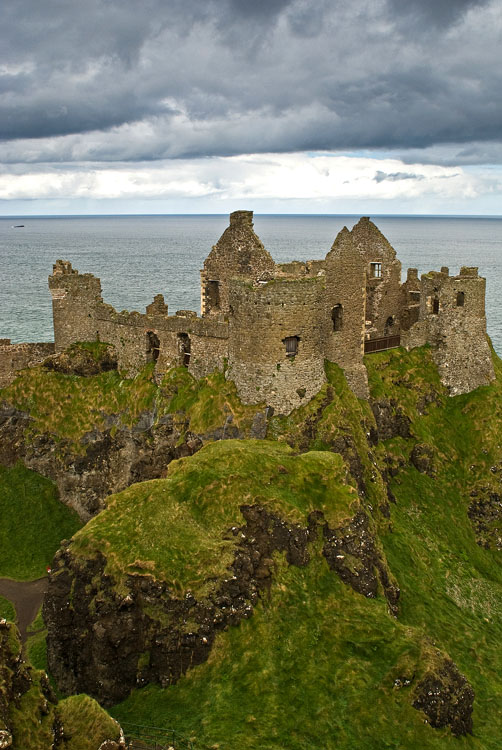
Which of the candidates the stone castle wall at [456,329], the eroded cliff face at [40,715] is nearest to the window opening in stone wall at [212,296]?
the stone castle wall at [456,329]

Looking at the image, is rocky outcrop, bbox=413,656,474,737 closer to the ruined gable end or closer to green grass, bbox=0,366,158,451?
green grass, bbox=0,366,158,451

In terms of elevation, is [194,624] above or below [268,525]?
below

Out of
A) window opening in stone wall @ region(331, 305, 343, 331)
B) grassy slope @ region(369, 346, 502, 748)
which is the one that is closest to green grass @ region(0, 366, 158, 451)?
window opening in stone wall @ region(331, 305, 343, 331)

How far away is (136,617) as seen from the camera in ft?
79.1

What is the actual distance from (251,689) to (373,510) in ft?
45.3

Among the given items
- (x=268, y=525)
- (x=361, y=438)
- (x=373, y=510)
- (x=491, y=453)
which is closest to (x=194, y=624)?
(x=268, y=525)

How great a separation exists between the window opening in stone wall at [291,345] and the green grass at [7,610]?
18.9 m

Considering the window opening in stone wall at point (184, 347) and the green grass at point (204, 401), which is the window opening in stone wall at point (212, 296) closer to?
the window opening in stone wall at point (184, 347)

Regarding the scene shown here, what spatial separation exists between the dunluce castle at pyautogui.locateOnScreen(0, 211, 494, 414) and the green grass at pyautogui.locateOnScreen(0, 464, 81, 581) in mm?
7687

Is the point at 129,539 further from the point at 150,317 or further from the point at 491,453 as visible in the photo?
the point at 491,453

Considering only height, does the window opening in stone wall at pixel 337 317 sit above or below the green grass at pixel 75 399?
above

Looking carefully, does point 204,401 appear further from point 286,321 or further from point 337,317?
point 337,317

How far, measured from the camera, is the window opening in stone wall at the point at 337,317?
38.3m

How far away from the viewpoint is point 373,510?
34.3 meters
